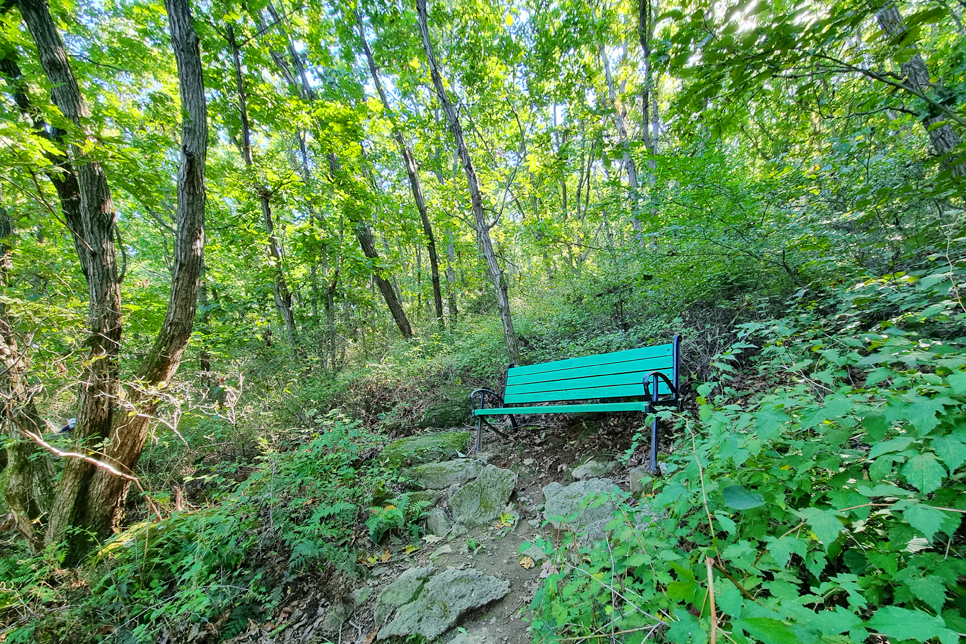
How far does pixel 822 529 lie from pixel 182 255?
5661mm

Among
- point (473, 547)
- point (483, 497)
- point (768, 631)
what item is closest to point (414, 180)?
point (483, 497)

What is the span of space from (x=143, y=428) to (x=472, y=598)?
13.9 ft

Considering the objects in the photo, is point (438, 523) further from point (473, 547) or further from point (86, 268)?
point (86, 268)

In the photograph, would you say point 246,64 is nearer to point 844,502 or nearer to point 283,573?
point 283,573

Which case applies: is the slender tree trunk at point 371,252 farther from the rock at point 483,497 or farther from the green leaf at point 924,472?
the green leaf at point 924,472

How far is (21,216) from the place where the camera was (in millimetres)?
4711

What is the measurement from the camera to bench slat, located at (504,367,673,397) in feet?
10.4

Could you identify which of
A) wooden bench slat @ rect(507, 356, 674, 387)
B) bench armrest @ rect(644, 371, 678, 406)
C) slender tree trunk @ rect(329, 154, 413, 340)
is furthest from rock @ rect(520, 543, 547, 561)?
slender tree trunk @ rect(329, 154, 413, 340)

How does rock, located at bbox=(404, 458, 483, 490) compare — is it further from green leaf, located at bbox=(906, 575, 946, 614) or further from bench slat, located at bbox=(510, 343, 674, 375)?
green leaf, located at bbox=(906, 575, 946, 614)

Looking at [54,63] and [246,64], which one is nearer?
[54,63]

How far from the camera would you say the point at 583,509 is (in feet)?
7.77

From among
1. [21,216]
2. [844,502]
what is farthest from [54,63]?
[844,502]

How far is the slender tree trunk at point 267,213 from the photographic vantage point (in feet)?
20.7

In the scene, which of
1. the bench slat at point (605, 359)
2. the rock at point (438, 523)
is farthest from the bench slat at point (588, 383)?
the rock at point (438, 523)
